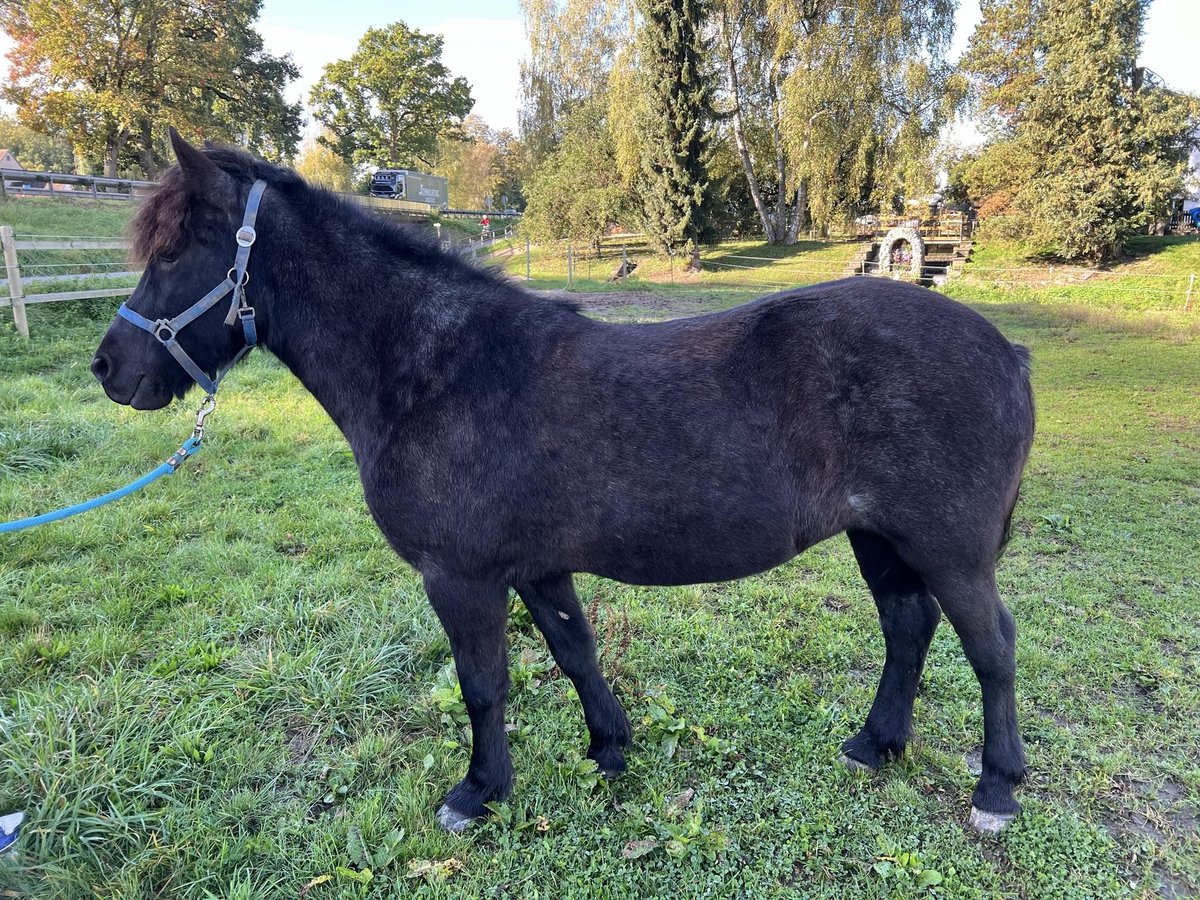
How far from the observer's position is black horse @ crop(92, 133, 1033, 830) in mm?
2248

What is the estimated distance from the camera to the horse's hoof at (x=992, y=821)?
2506mm

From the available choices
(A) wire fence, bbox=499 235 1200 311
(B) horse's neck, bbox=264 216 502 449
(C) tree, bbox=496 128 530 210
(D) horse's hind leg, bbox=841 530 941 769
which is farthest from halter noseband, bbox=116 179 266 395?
(C) tree, bbox=496 128 530 210

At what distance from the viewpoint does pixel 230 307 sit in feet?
7.80

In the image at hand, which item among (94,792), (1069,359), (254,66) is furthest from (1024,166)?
(254,66)

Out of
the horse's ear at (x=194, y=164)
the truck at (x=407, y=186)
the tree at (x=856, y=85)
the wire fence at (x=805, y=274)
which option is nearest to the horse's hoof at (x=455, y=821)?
the horse's ear at (x=194, y=164)

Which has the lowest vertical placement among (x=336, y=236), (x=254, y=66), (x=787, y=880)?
(x=787, y=880)

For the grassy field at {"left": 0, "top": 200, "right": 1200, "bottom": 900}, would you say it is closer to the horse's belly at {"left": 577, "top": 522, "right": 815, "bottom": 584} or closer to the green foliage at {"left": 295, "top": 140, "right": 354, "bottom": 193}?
the horse's belly at {"left": 577, "top": 522, "right": 815, "bottom": 584}

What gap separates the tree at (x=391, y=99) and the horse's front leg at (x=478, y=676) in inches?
2230

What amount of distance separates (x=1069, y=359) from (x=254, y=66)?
40483 millimetres

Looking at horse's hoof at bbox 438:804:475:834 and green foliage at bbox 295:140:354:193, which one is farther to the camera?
green foliage at bbox 295:140:354:193

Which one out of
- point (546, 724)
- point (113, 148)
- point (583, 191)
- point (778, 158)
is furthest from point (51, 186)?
point (546, 724)

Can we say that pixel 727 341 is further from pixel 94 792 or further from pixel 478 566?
pixel 94 792

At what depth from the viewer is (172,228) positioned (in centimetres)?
229

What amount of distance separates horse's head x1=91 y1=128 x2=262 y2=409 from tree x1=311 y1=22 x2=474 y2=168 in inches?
2196
